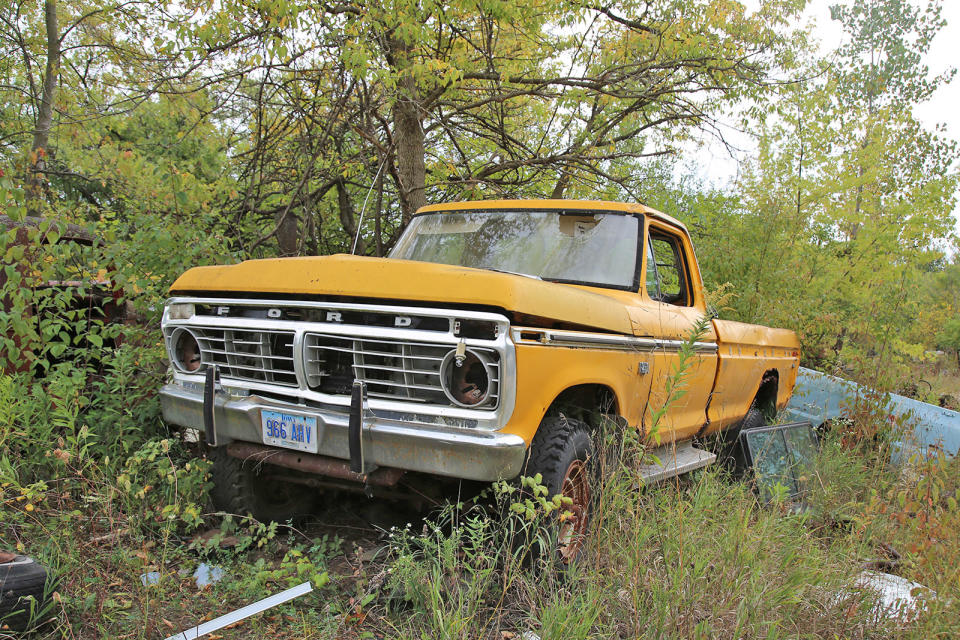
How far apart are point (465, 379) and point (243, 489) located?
61.3 inches

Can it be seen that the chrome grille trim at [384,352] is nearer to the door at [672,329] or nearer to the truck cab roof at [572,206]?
the door at [672,329]

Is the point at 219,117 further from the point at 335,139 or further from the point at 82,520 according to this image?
the point at 82,520

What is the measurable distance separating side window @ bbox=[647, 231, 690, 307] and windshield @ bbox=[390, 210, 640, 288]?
0.26m

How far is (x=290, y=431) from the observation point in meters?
2.92

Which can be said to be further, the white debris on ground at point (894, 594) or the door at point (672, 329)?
the door at point (672, 329)

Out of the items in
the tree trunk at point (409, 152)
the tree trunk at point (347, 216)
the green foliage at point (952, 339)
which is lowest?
the green foliage at point (952, 339)

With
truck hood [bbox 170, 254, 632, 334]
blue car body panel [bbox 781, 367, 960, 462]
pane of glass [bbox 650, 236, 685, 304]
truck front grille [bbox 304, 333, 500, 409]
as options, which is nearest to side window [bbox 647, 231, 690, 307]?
pane of glass [bbox 650, 236, 685, 304]

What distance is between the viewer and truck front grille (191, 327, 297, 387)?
10.3ft

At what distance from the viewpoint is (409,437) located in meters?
2.64

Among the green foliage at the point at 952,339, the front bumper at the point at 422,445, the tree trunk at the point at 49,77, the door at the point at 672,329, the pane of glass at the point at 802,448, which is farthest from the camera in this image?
the green foliage at the point at 952,339

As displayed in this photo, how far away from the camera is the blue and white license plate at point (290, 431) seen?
2.84 meters

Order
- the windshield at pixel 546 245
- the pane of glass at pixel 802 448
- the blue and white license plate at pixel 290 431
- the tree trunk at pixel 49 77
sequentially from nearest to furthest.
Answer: the blue and white license plate at pixel 290 431, the windshield at pixel 546 245, the pane of glass at pixel 802 448, the tree trunk at pixel 49 77

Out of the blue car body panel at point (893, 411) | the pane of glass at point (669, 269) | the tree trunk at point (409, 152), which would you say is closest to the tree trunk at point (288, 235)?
the tree trunk at point (409, 152)

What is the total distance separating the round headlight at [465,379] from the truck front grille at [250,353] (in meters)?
0.81
